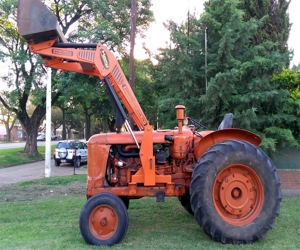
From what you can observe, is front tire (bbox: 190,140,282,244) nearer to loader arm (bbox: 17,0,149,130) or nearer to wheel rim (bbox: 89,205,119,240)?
wheel rim (bbox: 89,205,119,240)

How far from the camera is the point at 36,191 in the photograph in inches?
474

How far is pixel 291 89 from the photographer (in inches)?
448

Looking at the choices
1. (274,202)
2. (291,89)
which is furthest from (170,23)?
(274,202)

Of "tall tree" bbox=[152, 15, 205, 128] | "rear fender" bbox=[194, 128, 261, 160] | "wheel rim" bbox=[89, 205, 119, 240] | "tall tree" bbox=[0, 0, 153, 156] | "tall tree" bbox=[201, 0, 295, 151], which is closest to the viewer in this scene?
"wheel rim" bbox=[89, 205, 119, 240]

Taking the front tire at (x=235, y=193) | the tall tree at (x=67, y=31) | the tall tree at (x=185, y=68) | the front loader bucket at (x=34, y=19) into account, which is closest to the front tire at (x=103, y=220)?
the front tire at (x=235, y=193)

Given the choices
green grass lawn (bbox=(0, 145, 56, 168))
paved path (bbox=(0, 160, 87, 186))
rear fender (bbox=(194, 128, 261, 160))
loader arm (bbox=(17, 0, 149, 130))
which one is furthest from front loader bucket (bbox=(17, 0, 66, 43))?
green grass lawn (bbox=(0, 145, 56, 168))

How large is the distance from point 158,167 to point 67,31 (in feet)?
64.3

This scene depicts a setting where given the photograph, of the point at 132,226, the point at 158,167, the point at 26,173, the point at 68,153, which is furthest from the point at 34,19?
the point at 68,153

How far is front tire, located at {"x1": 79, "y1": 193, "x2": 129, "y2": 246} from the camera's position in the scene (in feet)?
20.5

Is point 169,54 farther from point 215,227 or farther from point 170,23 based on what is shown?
point 215,227

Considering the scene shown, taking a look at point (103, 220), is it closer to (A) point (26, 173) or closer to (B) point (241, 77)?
(B) point (241, 77)

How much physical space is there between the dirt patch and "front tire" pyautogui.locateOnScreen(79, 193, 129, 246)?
17.2 feet

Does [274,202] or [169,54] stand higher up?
[169,54]

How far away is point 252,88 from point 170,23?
3.64 meters
